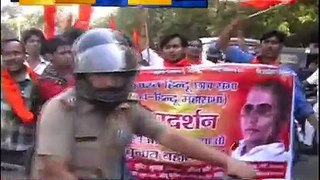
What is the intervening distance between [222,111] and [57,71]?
52cm

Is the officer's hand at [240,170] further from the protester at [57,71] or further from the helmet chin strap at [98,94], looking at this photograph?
the protester at [57,71]

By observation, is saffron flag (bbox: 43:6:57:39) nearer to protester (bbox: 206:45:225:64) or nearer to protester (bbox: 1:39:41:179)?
protester (bbox: 1:39:41:179)

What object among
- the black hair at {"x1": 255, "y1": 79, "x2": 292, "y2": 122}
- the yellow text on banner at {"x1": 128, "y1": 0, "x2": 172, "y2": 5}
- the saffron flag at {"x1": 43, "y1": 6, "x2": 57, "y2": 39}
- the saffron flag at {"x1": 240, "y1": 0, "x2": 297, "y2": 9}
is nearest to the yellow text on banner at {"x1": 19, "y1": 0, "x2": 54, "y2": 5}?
the saffron flag at {"x1": 43, "y1": 6, "x2": 57, "y2": 39}

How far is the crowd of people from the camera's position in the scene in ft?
8.46

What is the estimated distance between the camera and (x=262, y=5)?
2.64 meters

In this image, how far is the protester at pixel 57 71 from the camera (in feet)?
8.73

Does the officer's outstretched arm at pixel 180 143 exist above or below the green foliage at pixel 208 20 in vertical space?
below

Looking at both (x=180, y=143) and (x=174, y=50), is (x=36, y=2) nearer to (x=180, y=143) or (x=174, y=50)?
(x=174, y=50)

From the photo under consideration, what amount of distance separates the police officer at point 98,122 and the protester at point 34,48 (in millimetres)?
149

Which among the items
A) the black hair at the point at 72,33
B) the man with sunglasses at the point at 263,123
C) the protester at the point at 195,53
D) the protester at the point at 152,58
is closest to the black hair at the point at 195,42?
the protester at the point at 195,53

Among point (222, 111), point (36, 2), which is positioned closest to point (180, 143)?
point (222, 111)

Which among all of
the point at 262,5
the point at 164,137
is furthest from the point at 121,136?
the point at 262,5

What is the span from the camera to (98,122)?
2.62 m

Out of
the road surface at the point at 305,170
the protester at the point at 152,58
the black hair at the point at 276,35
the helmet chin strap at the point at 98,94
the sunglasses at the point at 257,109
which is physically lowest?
the road surface at the point at 305,170
